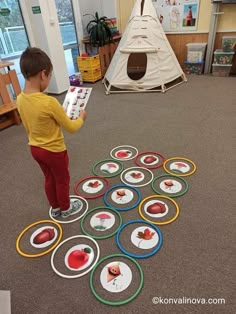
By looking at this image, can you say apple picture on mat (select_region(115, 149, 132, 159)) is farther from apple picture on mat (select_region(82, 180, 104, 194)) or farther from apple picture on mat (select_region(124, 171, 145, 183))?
apple picture on mat (select_region(82, 180, 104, 194))

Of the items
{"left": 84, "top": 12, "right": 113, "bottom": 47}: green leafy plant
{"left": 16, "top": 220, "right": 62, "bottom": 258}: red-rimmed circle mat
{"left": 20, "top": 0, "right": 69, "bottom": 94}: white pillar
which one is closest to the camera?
{"left": 16, "top": 220, "right": 62, "bottom": 258}: red-rimmed circle mat

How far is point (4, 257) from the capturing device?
52.1 inches

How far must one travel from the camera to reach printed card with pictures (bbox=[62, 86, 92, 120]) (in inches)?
55.9

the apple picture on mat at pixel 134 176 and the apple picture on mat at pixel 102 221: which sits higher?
the apple picture on mat at pixel 102 221

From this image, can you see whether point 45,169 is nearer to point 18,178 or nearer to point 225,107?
point 18,178

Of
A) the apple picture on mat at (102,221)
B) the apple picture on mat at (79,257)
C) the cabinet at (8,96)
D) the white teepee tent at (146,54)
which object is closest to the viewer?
the apple picture on mat at (79,257)

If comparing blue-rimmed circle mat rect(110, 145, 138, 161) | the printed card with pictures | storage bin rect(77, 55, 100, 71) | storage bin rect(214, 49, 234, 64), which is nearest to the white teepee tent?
storage bin rect(77, 55, 100, 71)

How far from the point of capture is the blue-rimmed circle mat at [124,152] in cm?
213

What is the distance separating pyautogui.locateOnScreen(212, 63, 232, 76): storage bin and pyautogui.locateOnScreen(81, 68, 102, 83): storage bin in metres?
2.10

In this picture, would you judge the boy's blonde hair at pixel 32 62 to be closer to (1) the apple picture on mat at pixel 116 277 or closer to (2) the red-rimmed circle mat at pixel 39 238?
(2) the red-rimmed circle mat at pixel 39 238

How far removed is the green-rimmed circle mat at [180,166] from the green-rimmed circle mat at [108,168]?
395 millimetres

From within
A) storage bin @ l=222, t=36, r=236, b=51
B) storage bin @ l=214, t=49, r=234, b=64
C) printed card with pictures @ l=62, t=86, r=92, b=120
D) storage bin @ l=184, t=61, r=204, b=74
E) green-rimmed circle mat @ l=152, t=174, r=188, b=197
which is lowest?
green-rimmed circle mat @ l=152, t=174, r=188, b=197

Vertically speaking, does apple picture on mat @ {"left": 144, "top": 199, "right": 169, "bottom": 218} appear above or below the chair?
below

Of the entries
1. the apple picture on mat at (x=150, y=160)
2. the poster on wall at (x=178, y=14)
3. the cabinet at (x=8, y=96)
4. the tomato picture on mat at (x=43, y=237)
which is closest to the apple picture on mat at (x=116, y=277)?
the tomato picture on mat at (x=43, y=237)
